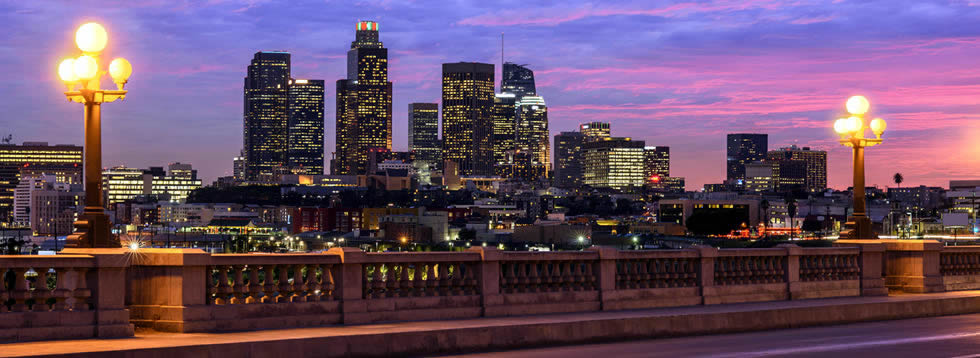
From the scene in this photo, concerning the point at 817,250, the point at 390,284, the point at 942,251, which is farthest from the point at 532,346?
the point at 942,251

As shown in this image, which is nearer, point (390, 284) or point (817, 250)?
point (390, 284)

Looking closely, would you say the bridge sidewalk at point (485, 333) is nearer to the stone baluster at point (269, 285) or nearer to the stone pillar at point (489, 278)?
the stone pillar at point (489, 278)

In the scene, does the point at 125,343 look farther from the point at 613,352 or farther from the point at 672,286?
the point at 672,286

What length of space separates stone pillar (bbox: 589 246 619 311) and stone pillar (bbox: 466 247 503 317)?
225cm

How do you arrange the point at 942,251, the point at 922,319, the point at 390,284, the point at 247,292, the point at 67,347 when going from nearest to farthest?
1. the point at 67,347
2. the point at 247,292
3. the point at 390,284
4. the point at 922,319
5. the point at 942,251

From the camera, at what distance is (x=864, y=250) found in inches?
1037

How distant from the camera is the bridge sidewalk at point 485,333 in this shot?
1453cm

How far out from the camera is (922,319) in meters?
24.7

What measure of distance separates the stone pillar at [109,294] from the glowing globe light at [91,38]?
2.98m

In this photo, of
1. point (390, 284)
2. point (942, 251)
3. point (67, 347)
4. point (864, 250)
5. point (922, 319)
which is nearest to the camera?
point (67, 347)

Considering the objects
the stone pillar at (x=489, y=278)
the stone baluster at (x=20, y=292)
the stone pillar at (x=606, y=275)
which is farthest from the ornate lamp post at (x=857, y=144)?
the stone baluster at (x=20, y=292)

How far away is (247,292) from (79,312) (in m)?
2.37

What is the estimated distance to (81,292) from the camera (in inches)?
588

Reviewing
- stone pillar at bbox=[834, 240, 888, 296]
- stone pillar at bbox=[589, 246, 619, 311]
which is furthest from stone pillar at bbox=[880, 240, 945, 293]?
stone pillar at bbox=[589, 246, 619, 311]
